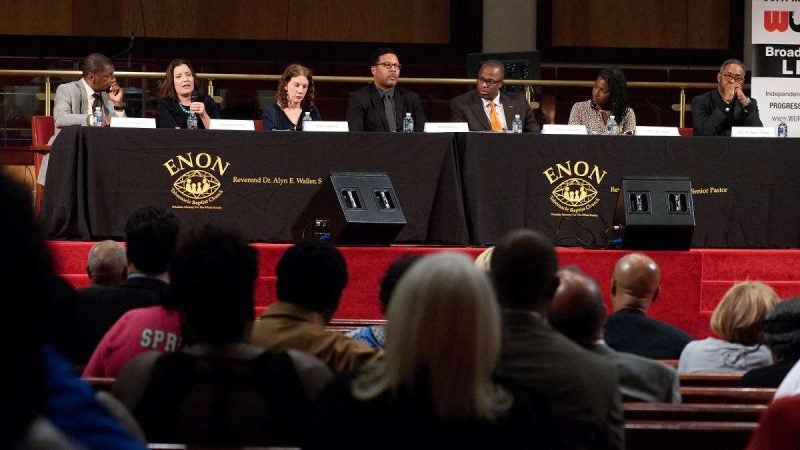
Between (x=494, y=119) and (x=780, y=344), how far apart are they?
4814 millimetres

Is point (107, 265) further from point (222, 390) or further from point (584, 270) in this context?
point (584, 270)

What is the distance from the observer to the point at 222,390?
2156mm

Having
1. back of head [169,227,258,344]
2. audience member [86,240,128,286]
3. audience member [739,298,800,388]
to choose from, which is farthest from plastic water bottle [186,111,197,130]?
back of head [169,227,258,344]

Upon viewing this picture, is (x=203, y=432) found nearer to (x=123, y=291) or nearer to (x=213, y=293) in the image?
(x=213, y=293)

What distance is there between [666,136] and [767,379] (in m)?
3.88

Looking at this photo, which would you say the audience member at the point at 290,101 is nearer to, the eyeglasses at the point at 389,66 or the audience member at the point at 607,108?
the eyeglasses at the point at 389,66

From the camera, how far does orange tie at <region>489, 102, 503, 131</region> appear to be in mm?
7801

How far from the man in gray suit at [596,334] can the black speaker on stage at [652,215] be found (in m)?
3.50

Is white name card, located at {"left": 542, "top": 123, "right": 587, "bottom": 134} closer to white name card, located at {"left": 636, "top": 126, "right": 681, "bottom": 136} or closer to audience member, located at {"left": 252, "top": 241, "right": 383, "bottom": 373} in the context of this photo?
white name card, located at {"left": 636, "top": 126, "right": 681, "bottom": 136}

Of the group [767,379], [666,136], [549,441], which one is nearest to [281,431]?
[549,441]

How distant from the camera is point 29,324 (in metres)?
0.86

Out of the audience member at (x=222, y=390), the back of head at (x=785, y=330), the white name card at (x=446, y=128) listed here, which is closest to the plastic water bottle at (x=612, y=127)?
the white name card at (x=446, y=128)

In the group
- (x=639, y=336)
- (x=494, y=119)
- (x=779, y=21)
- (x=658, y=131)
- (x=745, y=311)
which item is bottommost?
(x=639, y=336)

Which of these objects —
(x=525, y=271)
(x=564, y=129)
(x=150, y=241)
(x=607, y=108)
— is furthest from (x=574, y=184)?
(x=525, y=271)
